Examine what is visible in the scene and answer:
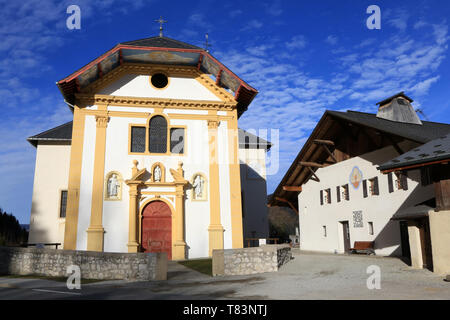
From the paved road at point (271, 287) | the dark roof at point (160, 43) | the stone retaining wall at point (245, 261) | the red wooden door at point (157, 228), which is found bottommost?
the paved road at point (271, 287)

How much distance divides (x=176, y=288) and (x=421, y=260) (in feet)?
25.6

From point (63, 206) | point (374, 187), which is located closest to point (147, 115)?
point (63, 206)

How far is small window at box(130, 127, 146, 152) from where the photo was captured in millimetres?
19750

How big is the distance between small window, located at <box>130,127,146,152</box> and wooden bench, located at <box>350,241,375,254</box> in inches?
479

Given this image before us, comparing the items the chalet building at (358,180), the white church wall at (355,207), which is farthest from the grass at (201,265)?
the white church wall at (355,207)

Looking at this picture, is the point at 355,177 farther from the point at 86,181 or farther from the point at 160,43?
the point at 86,181

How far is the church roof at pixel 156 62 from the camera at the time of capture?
18656 mm

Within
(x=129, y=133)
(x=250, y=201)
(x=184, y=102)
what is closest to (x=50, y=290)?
(x=129, y=133)

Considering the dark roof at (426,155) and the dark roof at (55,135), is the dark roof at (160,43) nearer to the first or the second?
the dark roof at (55,135)

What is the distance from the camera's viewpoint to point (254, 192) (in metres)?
30.4

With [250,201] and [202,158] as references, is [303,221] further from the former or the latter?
[202,158]

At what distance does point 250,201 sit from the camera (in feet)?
98.8

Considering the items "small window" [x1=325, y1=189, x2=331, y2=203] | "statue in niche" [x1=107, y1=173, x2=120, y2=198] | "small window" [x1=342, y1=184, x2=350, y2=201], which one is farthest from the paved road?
"small window" [x1=325, y1=189, x2=331, y2=203]

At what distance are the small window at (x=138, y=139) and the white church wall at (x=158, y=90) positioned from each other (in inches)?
69.0
